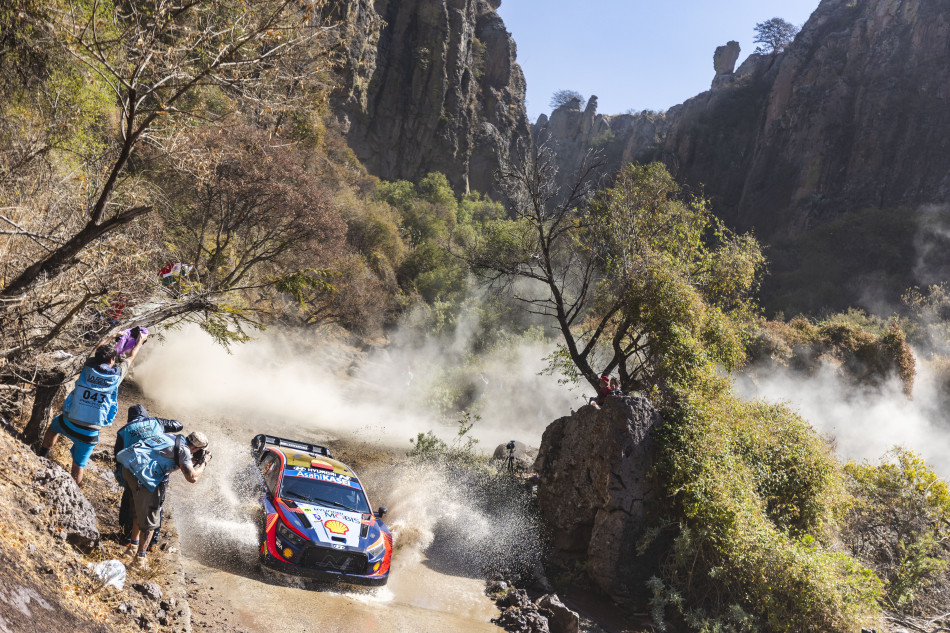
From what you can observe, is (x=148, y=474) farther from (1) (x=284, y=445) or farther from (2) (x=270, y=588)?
(1) (x=284, y=445)

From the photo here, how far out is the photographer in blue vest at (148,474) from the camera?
6.21 metres

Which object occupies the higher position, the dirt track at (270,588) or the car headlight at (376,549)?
the car headlight at (376,549)

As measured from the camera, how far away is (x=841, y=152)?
62406mm

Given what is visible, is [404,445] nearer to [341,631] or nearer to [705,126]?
[341,631]

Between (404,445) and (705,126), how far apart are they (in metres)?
75.5

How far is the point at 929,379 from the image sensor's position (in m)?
27.4

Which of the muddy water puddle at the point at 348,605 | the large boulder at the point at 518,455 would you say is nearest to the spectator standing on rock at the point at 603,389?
the large boulder at the point at 518,455

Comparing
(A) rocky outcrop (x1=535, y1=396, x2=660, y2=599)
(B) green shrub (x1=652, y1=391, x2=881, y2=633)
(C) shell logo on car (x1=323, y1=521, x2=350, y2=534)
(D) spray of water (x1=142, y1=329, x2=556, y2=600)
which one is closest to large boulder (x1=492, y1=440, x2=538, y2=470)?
(D) spray of water (x1=142, y1=329, x2=556, y2=600)

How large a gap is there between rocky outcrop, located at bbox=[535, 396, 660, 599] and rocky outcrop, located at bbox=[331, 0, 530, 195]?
5117 centimetres

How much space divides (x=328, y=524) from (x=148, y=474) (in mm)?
2685

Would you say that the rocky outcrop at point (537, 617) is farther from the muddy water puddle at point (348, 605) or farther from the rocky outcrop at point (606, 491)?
the rocky outcrop at point (606, 491)

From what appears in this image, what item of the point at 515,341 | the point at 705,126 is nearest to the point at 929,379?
the point at 515,341

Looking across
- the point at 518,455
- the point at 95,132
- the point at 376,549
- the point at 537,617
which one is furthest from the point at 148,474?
Answer: the point at 518,455

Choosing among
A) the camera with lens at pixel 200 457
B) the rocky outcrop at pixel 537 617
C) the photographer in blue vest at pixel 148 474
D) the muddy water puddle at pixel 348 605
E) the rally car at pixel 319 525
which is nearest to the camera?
the photographer in blue vest at pixel 148 474
